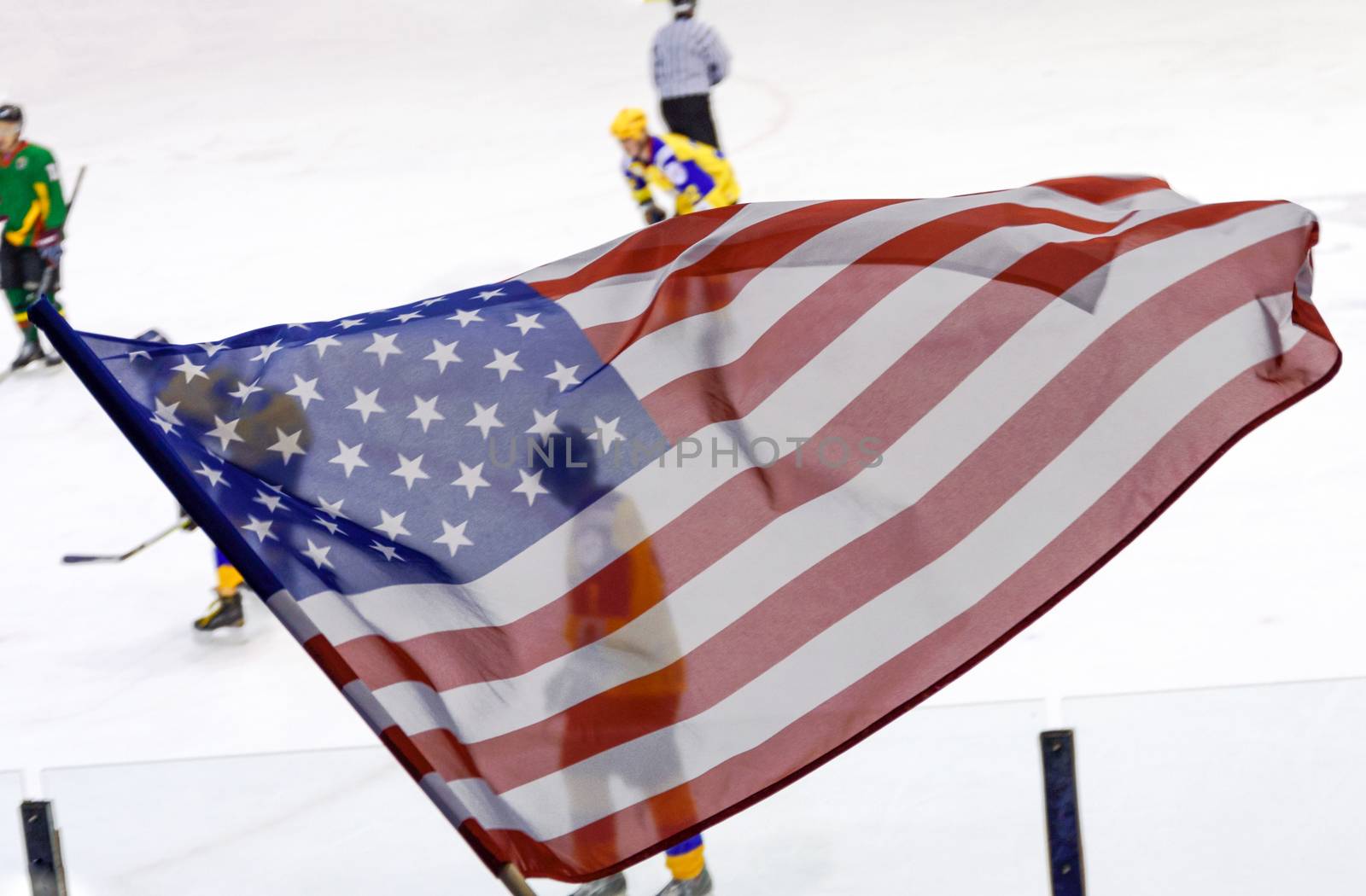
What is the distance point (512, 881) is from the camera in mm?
2137

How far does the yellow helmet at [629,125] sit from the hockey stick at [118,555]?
3.16m

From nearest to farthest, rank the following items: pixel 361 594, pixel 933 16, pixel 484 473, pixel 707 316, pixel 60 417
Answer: pixel 361 594, pixel 484 473, pixel 707 316, pixel 60 417, pixel 933 16

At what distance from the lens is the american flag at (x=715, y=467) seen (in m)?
2.47

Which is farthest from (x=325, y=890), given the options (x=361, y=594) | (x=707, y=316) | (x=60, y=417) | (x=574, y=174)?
(x=574, y=174)

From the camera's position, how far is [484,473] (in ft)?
8.50

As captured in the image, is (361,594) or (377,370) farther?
(377,370)

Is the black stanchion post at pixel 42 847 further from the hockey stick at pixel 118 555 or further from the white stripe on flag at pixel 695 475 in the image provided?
the hockey stick at pixel 118 555

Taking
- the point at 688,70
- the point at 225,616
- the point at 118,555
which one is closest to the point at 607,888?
the point at 225,616

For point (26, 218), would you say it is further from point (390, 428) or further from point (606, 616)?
point (606, 616)

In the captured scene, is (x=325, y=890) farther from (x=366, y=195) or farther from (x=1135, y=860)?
(x=366, y=195)

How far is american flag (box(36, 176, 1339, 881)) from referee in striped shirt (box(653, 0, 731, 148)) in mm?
7361

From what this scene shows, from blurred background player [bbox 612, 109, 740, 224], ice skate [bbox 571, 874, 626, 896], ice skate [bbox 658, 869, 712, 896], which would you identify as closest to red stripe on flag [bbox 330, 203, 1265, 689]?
ice skate [bbox 571, 874, 626, 896]

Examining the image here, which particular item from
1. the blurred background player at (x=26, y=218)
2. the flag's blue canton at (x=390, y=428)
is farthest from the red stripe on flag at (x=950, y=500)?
the blurred background player at (x=26, y=218)

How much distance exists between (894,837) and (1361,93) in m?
9.86
